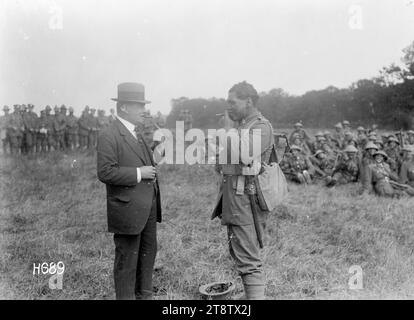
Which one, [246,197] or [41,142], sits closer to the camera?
[246,197]

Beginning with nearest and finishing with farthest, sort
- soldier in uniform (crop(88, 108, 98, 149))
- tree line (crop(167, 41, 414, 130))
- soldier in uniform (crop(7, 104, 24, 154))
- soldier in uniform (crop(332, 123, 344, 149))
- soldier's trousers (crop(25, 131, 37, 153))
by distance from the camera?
soldier in uniform (crop(332, 123, 344, 149))
soldier in uniform (crop(7, 104, 24, 154))
soldier's trousers (crop(25, 131, 37, 153))
soldier in uniform (crop(88, 108, 98, 149))
tree line (crop(167, 41, 414, 130))

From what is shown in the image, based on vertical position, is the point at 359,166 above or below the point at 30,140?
below

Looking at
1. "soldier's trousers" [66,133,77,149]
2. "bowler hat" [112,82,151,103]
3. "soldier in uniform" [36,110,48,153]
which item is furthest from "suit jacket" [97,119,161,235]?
"soldier's trousers" [66,133,77,149]

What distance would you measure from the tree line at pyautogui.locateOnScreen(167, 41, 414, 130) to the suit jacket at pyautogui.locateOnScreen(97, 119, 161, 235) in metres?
18.4

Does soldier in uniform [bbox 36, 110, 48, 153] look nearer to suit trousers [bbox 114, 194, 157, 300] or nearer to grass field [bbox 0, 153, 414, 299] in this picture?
grass field [bbox 0, 153, 414, 299]

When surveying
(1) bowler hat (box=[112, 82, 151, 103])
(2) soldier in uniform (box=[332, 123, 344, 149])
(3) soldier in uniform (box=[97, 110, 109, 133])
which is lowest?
(2) soldier in uniform (box=[332, 123, 344, 149])

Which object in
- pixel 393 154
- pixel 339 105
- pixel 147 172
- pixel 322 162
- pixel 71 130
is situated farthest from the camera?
pixel 339 105

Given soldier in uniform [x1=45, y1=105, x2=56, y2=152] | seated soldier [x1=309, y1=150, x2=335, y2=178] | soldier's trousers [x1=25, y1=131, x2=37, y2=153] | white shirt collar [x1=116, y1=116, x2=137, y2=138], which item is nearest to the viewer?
white shirt collar [x1=116, y1=116, x2=137, y2=138]

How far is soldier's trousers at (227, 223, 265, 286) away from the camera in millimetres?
3631

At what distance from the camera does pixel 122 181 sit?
3.51m

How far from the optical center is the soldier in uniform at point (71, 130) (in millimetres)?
18578

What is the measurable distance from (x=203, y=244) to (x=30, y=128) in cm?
1365

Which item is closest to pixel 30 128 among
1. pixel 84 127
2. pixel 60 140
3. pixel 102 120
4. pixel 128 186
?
→ pixel 60 140

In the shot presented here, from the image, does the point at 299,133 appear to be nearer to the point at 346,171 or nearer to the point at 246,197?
the point at 346,171
